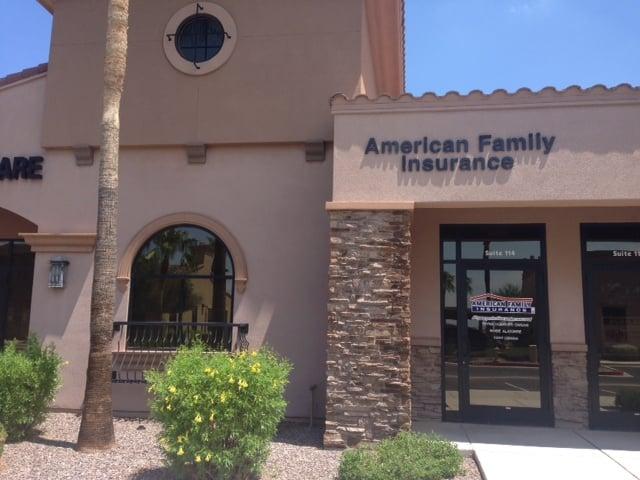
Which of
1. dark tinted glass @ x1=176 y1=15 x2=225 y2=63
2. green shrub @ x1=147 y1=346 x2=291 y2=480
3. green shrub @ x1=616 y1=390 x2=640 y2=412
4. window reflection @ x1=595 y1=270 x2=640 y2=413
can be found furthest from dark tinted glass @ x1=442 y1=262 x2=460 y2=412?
dark tinted glass @ x1=176 y1=15 x2=225 y2=63

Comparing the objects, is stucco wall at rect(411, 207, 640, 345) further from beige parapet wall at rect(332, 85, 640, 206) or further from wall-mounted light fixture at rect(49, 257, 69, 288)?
wall-mounted light fixture at rect(49, 257, 69, 288)

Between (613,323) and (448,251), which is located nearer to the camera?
(613,323)

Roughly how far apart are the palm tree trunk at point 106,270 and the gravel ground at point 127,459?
37 centimetres

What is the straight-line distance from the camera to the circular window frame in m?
10.3

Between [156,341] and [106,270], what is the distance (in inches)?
89.8

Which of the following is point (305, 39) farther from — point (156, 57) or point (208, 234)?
point (208, 234)

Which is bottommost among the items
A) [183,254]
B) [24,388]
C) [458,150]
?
[24,388]

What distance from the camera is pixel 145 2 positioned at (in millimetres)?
10773

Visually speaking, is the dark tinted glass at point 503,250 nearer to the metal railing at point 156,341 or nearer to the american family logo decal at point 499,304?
the american family logo decal at point 499,304

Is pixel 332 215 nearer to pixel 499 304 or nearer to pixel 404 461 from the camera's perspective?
pixel 499 304

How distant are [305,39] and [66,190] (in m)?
4.90

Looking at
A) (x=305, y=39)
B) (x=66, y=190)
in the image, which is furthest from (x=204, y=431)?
(x=305, y=39)

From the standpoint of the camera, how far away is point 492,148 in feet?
27.0

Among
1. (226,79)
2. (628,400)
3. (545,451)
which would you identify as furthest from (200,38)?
(628,400)
